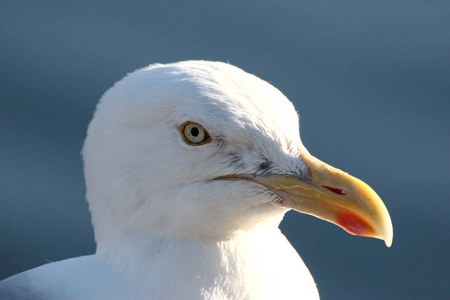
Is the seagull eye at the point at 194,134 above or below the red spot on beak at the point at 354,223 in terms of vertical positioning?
above

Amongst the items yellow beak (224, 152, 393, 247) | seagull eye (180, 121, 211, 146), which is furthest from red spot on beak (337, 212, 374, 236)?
seagull eye (180, 121, 211, 146)

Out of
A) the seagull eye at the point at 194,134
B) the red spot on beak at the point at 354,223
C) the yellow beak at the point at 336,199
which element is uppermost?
the seagull eye at the point at 194,134

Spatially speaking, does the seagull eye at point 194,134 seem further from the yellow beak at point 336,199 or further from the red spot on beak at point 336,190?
the red spot on beak at point 336,190

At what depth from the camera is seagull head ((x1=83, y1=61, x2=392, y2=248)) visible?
1924 mm

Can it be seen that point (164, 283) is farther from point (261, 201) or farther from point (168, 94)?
point (168, 94)

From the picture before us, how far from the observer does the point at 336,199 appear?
1.92 meters

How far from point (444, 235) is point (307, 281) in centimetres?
120

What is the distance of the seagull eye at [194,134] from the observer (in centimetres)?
192

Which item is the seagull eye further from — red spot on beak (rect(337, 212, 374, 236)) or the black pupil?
red spot on beak (rect(337, 212, 374, 236))

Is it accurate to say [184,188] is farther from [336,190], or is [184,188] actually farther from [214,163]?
[336,190]

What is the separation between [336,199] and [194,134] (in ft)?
1.18

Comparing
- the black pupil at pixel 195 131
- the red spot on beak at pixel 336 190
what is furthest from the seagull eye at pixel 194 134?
the red spot on beak at pixel 336 190

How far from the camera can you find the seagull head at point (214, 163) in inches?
75.7

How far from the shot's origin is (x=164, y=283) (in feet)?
6.72
